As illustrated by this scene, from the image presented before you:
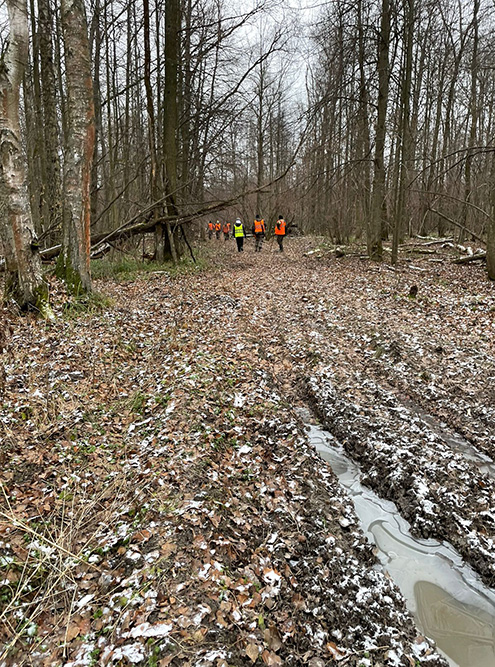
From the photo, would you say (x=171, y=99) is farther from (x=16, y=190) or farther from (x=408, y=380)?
(x=408, y=380)

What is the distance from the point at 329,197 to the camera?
2578 cm

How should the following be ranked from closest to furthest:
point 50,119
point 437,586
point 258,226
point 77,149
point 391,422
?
point 437,586 → point 391,422 → point 77,149 → point 50,119 → point 258,226

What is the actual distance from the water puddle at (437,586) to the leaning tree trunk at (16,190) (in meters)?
6.47

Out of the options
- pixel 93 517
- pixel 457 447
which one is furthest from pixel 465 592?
pixel 93 517

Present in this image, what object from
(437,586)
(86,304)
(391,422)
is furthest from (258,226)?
(437,586)

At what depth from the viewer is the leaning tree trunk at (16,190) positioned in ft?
21.1

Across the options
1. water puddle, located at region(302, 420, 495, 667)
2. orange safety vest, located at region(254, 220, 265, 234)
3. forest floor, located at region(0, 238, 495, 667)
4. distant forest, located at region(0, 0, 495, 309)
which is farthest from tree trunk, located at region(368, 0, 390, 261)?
water puddle, located at region(302, 420, 495, 667)

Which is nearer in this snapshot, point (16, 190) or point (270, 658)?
point (270, 658)

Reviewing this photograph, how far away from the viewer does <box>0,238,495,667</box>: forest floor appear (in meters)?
2.69

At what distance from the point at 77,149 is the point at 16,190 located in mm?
1782

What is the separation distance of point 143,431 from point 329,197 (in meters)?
24.2

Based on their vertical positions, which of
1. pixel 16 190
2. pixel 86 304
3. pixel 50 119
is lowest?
pixel 86 304

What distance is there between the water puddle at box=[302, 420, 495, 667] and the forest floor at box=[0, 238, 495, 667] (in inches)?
5.0

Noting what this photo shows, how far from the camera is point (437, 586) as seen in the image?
128 inches
